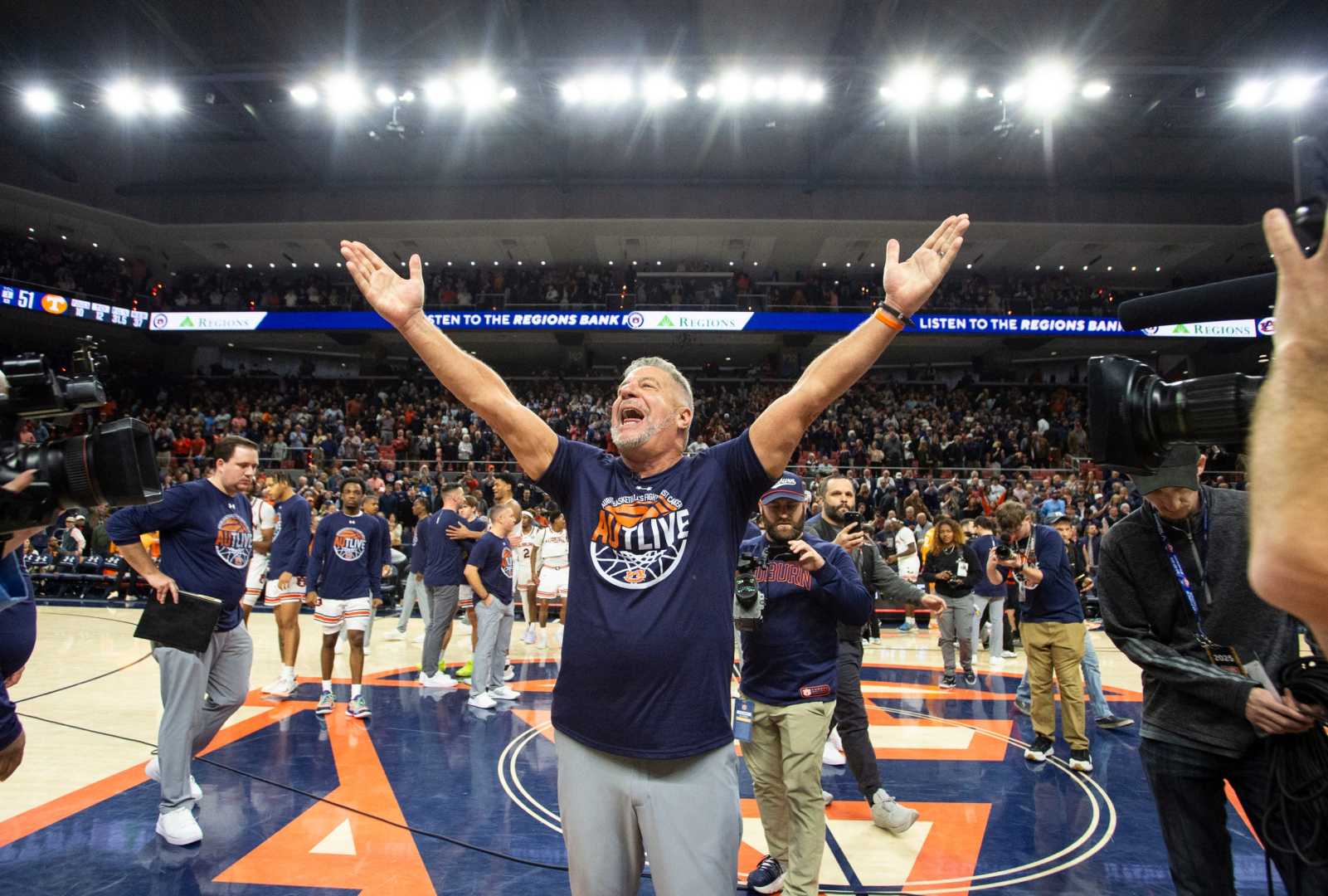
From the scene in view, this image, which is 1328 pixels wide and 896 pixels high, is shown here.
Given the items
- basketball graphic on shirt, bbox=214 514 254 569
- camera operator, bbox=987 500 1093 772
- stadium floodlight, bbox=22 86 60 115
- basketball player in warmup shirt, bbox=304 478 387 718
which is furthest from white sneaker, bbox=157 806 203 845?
stadium floodlight, bbox=22 86 60 115

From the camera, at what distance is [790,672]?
3609 mm

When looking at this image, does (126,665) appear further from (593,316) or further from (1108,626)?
(593,316)

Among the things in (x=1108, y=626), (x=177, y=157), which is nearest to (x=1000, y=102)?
(x=1108, y=626)

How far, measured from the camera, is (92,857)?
3.87 metres

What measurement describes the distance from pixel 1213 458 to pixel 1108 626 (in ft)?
72.7

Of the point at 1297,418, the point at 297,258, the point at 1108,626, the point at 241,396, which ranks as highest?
the point at 297,258

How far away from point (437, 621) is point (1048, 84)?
17818 millimetres

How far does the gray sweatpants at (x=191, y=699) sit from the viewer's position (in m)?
4.14

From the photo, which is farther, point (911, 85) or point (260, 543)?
point (911, 85)

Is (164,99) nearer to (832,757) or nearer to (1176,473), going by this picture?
(832,757)

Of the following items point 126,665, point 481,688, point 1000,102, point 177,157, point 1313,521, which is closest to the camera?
point 1313,521

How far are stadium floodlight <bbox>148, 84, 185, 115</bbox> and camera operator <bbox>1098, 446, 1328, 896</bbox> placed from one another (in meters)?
22.9

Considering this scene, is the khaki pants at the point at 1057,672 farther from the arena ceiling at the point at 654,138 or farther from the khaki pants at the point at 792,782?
the arena ceiling at the point at 654,138

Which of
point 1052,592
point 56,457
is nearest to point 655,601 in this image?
point 56,457
